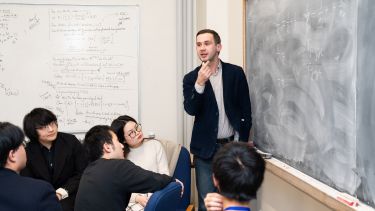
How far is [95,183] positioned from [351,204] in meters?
1.10

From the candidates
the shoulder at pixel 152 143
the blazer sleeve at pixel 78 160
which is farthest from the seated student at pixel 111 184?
the shoulder at pixel 152 143

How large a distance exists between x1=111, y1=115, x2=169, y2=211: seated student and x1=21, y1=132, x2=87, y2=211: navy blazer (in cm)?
32

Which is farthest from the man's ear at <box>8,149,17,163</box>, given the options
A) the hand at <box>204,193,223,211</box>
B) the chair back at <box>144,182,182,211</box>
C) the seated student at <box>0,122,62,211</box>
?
the hand at <box>204,193,223,211</box>

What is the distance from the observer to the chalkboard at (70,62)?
348cm

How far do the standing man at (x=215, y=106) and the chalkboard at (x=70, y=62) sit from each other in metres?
1.25

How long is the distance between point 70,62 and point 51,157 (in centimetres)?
120

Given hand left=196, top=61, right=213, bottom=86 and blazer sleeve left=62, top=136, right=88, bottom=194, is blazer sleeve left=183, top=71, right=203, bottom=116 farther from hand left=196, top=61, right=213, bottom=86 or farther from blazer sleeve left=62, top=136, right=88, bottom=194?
blazer sleeve left=62, top=136, right=88, bottom=194

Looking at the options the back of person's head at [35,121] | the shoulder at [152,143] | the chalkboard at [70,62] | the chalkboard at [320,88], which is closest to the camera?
the chalkboard at [320,88]

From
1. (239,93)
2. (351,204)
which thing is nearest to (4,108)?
(239,93)

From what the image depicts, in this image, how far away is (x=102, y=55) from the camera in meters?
3.54

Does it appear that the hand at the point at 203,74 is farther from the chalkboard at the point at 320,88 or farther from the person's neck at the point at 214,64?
the chalkboard at the point at 320,88

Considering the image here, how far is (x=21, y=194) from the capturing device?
1407 millimetres

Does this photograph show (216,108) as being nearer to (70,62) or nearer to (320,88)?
(320,88)

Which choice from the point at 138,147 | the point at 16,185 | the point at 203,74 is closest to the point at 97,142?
the point at 16,185
